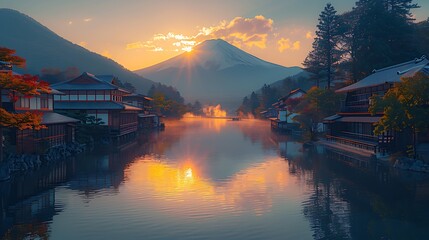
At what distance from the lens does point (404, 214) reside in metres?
16.1

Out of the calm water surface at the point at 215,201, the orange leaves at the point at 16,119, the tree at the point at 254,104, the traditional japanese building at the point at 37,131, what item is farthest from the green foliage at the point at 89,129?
the tree at the point at 254,104

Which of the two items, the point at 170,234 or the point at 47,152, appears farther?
the point at 47,152

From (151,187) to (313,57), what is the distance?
48.9 metres

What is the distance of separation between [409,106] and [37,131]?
90.5 ft

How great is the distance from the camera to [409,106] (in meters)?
26.1

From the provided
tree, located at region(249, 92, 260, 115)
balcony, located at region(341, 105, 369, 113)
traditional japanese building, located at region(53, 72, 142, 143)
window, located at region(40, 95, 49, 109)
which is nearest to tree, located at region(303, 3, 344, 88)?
balcony, located at region(341, 105, 369, 113)

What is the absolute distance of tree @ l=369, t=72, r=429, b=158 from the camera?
83.4ft

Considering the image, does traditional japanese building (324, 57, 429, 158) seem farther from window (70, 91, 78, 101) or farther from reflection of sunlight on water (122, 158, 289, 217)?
window (70, 91, 78, 101)

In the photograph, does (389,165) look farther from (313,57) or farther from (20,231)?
(313,57)

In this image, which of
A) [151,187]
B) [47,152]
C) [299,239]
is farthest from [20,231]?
[47,152]

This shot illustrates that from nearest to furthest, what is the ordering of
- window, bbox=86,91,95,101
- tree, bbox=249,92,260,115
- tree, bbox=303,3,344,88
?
window, bbox=86,91,95,101 → tree, bbox=303,3,344,88 → tree, bbox=249,92,260,115

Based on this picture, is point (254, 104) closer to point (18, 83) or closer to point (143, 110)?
point (143, 110)

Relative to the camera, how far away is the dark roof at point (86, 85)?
163 feet

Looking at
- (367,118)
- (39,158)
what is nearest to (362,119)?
(367,118)
